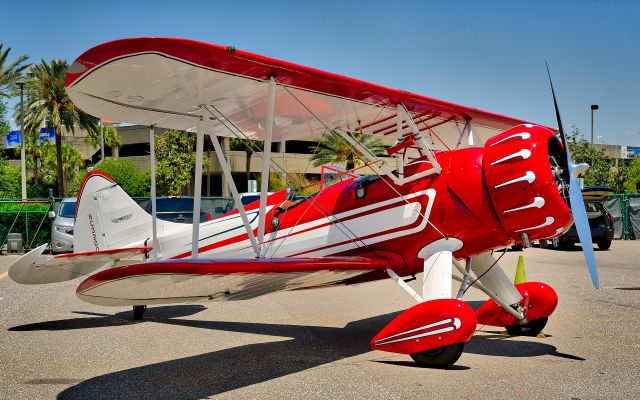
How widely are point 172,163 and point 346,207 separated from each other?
157 feet

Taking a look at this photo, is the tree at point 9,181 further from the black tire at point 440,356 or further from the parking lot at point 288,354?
the black tire at point 440,356

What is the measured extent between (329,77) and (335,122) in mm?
1732

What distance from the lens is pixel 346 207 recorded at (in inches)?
286

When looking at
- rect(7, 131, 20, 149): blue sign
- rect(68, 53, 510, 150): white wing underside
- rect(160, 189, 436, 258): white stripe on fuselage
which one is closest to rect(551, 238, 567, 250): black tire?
rect(68, 53, 510, 150): white wing underside

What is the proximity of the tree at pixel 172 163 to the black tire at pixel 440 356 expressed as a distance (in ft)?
159

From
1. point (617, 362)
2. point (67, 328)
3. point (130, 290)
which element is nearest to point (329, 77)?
point (130, 290)

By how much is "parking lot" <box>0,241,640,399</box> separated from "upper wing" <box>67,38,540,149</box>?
2.51 metres

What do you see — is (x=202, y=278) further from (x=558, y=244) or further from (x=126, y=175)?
(x=126, y=175)

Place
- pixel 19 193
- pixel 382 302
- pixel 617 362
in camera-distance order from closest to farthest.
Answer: pixel 617 362
pixel 382 302
pixel 19 193

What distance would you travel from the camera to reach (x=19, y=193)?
62.3 m

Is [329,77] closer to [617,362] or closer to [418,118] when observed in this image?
[418,118]

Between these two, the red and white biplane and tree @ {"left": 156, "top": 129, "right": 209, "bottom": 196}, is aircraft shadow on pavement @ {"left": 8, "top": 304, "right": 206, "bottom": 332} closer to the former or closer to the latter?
the red and white biplane

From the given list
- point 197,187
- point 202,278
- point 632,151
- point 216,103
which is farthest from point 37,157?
point 632,151

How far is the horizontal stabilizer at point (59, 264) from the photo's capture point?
23.3 ft
